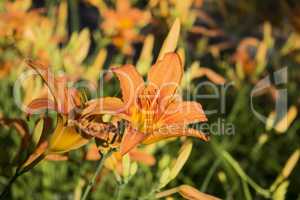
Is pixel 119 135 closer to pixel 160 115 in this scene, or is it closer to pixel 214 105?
pixel 160 115

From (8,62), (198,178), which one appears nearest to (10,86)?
(8,62)

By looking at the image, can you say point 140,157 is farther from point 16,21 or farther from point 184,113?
point 16,21

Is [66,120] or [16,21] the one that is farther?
[16,21]

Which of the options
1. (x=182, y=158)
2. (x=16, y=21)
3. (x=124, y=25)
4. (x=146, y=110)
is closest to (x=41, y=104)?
(x=146, y=110)

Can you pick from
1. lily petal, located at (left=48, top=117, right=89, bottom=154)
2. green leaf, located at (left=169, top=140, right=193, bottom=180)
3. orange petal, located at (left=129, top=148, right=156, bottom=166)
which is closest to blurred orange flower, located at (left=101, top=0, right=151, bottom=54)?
orange petal, located at (left=129, top=148, right=156, bottom=166)

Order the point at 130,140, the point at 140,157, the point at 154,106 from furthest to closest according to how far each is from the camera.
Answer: the point at 140,157 → the point at 154,106 → the point at 130,140

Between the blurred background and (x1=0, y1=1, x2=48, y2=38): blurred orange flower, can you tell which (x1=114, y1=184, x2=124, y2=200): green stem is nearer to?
the blurred background

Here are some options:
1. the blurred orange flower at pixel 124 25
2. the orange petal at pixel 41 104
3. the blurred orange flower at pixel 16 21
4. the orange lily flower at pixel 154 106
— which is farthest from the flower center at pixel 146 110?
the blurred orange flower at pixel 124 25
